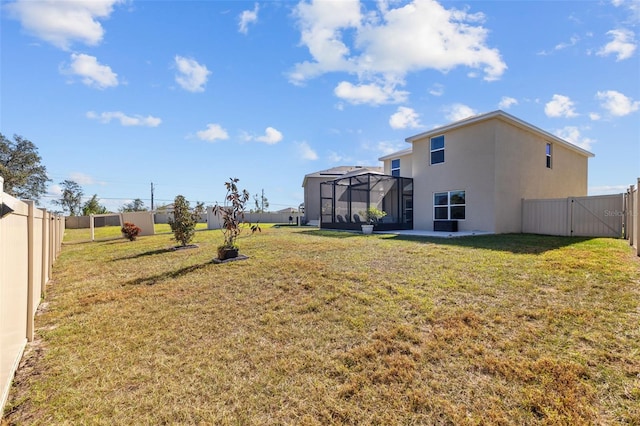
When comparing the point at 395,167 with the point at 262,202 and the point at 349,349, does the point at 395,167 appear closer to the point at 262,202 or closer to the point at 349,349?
the point at 349,349

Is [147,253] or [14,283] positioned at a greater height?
[14,283]

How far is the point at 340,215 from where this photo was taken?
61.8 feet

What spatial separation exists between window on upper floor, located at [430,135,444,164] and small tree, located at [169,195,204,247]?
11737mm

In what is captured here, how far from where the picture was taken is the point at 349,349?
3.23 m

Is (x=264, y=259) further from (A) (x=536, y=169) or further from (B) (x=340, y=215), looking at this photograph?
(A) (x=536, y=169)

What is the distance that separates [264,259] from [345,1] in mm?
8097

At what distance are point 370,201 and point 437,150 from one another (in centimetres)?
457

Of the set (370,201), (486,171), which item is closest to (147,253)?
(370,201)

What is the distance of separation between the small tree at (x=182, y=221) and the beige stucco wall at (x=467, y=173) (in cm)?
1135

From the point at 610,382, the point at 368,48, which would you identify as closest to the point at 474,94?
the point at 368,48

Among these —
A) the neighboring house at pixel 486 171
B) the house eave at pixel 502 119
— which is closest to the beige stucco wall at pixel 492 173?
the neighboring house at pixel 486 171

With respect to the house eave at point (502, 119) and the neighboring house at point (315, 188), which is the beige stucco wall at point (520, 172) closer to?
the house eave at point (502, 119)

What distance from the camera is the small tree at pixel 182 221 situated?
10711 millimetres

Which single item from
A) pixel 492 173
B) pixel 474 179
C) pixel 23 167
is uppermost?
pixel 23 167
